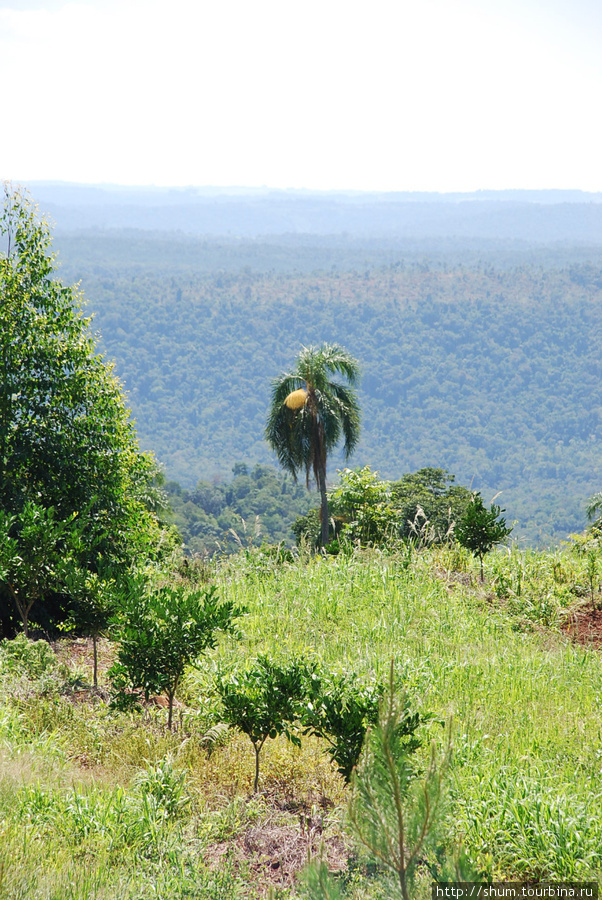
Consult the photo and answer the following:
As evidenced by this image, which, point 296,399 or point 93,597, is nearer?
point 93,597

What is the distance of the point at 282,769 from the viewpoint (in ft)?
15.0

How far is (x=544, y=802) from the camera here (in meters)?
3.70

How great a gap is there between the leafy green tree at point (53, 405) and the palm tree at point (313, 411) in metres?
10.7

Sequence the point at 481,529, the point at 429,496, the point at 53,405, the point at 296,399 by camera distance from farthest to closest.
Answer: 1. the point at 429,496
2. the point at 296,399
3. the point at 481,529
4. the point at 53,405

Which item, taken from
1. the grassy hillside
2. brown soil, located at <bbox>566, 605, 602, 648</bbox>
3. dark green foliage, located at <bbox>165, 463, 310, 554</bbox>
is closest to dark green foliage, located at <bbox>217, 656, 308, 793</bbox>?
the grassy hillside

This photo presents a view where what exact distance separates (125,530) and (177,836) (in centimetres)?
503

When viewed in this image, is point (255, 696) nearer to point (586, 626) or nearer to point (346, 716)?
point (346, 716)

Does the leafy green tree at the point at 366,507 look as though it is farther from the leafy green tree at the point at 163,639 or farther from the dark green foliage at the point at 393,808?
the dark green foliage at the point at 393,808

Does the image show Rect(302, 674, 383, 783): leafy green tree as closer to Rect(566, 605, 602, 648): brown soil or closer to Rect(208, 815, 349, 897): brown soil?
Rect(208, 815, 349, 897): brown soil

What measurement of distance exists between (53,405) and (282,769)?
5.02 metres

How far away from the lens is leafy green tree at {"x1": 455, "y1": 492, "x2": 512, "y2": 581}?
28.5 feet

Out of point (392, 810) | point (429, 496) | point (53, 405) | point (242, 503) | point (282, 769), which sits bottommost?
point (242, 503)

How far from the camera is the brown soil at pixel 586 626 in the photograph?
730 centimetres

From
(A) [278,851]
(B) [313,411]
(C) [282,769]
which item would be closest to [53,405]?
(C) [282,769]
